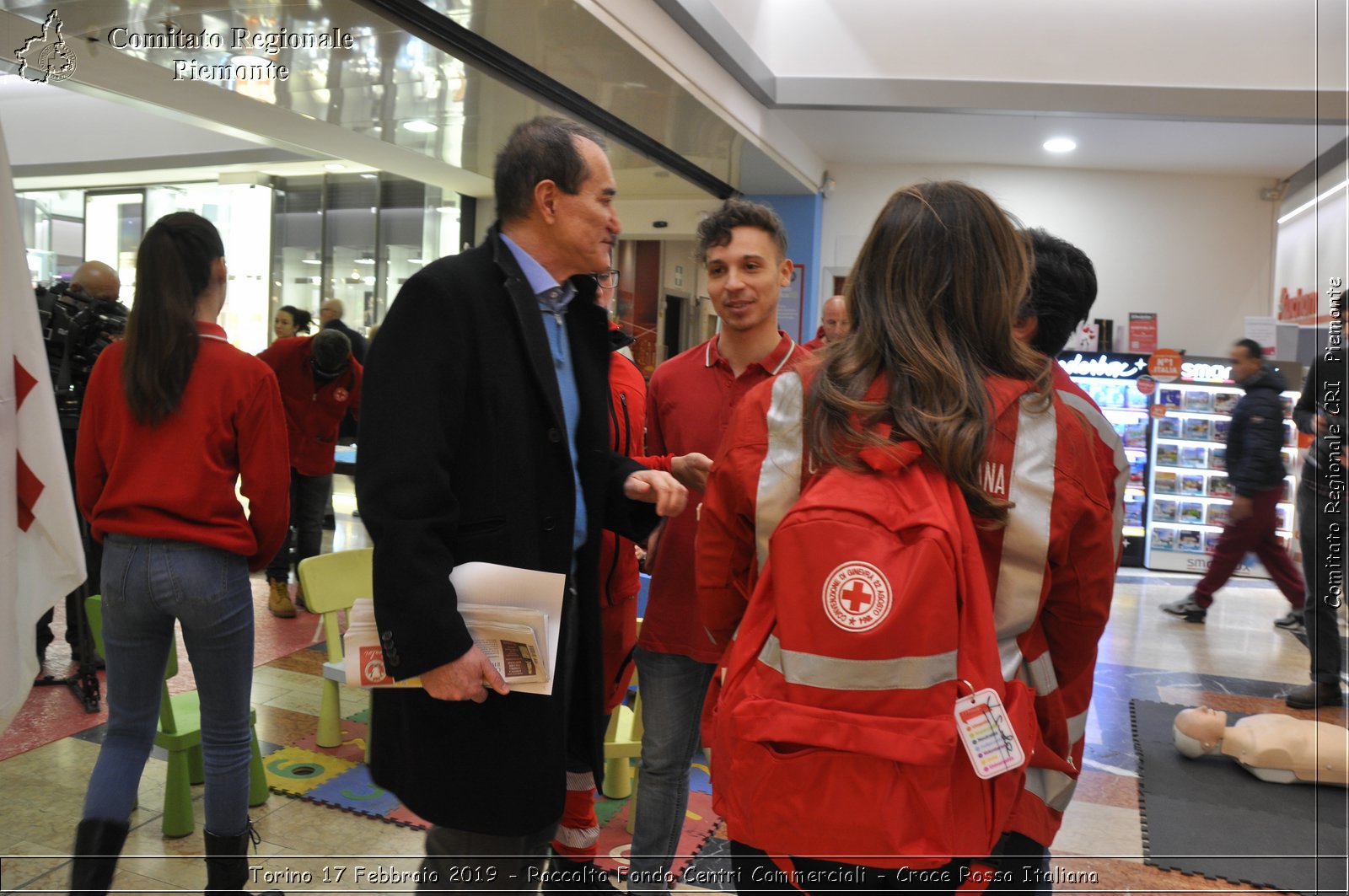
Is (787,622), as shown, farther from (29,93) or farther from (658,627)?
(29,93)

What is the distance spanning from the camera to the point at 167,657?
249 centimetres


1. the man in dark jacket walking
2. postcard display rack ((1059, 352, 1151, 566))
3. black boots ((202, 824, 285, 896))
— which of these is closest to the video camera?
black boots ((202, 824, 285, 896))

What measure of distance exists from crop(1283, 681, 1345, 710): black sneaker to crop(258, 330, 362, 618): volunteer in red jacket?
18.4ft

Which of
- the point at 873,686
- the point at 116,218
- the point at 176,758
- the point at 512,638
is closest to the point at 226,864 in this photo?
the point at 176,758

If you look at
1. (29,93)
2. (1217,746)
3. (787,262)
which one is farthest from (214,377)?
(29,93)

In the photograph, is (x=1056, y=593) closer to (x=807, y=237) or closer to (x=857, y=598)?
(x=857, y=598)

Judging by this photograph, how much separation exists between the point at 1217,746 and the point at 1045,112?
528 centimetres

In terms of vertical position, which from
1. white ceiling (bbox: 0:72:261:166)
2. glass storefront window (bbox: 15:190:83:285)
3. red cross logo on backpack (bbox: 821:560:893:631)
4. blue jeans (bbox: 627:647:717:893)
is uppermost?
white ceiling (bbox: 0:72:261:166)

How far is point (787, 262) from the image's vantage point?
2.69 metres

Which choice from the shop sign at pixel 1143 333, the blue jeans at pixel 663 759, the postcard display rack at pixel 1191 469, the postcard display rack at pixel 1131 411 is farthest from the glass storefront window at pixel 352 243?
the blue jeans at pixel 663 759

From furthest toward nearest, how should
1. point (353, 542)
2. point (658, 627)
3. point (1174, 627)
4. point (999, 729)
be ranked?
point (353, 542) → point (1174, 627) → point (658, 627) → point (999, 729)

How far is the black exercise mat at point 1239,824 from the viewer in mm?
3293

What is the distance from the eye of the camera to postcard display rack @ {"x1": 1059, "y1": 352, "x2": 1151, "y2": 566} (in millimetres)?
9977

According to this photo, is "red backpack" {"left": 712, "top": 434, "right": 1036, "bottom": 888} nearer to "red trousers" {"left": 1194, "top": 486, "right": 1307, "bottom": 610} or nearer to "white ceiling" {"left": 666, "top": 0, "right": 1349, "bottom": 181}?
"white ceiling" {"left": 666, "top": 0, "right": 1349, "bottom": 181}
